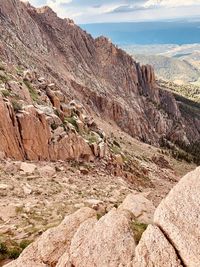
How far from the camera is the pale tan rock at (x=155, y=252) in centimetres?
1591

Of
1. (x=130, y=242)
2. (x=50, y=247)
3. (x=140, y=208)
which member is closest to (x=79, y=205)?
(x=140, y=208)

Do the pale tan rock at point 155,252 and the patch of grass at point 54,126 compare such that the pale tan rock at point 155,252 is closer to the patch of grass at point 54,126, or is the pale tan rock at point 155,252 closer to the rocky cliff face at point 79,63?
the patch of grass at point 54,126

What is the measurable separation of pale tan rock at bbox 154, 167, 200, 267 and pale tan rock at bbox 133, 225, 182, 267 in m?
0.36

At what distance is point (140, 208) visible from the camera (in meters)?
22.9

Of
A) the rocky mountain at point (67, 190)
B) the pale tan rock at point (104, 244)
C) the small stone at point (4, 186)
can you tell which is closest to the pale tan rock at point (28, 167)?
the rocky mountain at point (67, 190)

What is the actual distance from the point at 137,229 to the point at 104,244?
2.21 meters

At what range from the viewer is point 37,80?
71438 mm

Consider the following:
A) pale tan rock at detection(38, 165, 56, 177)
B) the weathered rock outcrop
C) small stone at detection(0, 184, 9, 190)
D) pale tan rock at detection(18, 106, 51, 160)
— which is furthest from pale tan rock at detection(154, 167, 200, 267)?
pale tan rock at detection(18, 106, 51, 160)

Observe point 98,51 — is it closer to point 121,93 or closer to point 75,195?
point 121,93

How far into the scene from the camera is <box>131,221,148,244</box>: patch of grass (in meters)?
18.2

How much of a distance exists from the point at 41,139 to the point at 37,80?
27.9 m

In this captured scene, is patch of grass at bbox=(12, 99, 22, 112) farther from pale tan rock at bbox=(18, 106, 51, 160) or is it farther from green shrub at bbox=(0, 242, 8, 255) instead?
green shrub at bbox=(0, 242, 8, 255)

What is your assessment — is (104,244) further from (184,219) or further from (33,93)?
(33,93)

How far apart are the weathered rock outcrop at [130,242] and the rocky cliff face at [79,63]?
7279cm
